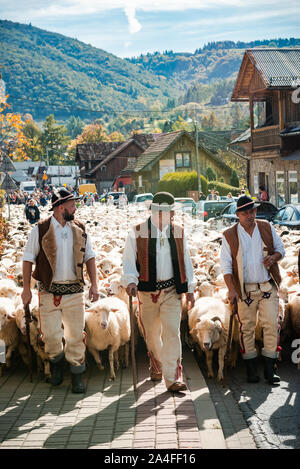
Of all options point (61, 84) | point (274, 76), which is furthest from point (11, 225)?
point (61, 84)

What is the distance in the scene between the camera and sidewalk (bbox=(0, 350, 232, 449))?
5262mm

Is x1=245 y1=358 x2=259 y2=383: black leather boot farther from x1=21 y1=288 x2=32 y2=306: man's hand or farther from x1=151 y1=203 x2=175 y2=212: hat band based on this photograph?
x1=21 y1=288 x2=32 y2=306: man's hand

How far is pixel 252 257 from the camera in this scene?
6.95 m

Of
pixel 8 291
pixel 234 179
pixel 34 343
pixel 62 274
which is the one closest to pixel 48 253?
pixel 62 274

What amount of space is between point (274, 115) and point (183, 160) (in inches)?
1078

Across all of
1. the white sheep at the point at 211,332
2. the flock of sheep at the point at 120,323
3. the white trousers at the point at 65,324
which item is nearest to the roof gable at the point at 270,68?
the flock of sheep at the point at 120,323

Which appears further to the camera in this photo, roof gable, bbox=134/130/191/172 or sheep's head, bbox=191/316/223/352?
roof gable, bbox=134/130/191/172

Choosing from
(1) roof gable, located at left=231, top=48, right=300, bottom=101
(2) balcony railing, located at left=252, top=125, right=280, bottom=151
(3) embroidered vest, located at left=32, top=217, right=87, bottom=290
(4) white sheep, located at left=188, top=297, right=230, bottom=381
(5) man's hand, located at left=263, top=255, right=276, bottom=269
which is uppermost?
(1) roof gable, located at left=231, top=48, right=300, bottom=101

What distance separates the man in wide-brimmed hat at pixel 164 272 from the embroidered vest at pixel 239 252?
610 mm

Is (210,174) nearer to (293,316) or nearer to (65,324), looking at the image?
(293,316)

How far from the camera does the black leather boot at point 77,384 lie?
22.1 feet

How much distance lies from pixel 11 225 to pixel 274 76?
41.8 feet

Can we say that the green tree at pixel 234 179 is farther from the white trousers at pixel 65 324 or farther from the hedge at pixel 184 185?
the white trousers at pixel 65 324

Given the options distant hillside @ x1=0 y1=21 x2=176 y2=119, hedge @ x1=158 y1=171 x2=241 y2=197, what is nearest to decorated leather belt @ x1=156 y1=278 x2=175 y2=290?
distant hillside @ x1=0 y1=21 x2=176 y2=119
